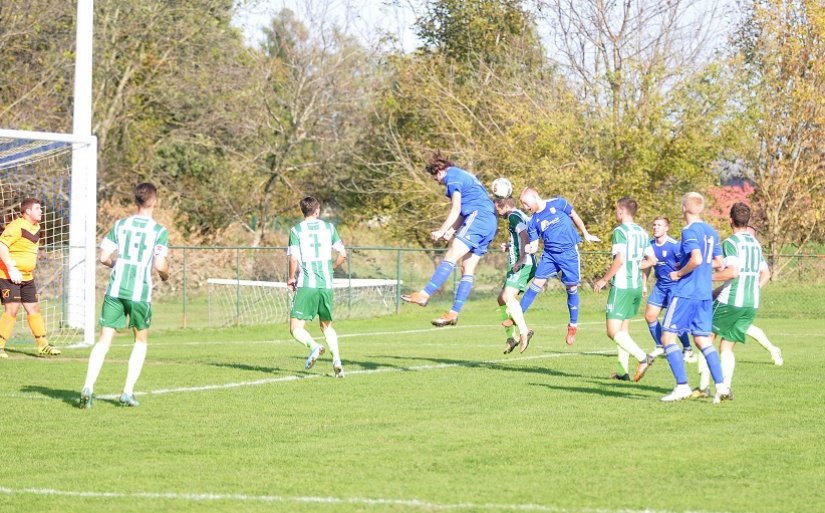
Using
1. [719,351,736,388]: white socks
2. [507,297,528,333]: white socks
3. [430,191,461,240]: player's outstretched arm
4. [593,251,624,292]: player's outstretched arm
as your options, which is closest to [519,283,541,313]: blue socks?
[507,297,528,333]: white socks

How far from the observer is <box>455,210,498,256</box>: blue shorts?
47.4 feet

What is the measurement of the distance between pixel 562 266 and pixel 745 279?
11.6 feet

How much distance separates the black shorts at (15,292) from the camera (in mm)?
17719

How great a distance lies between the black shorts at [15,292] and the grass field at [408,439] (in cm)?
112

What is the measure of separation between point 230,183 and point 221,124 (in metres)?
2.15

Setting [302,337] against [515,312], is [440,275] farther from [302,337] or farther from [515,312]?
[302,337]

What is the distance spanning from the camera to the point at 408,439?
9812 mm

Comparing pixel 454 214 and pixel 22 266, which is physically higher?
pixel 454 214

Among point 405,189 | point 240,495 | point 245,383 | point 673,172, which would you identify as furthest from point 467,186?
point 405,189

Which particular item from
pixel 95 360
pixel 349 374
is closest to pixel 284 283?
pixel 349 374

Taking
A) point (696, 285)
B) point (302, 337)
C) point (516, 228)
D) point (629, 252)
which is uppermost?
point (516, 228)

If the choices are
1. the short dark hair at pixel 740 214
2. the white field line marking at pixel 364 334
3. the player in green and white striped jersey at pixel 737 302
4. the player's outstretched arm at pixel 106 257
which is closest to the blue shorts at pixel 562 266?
the player in green and white striped jersey at pixel 737 302

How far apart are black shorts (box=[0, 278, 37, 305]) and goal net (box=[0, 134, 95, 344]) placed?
4.58 feet

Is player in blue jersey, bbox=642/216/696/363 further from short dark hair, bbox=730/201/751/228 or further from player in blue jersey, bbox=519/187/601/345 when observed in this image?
short dark hair, bbox=730/201/751/228
